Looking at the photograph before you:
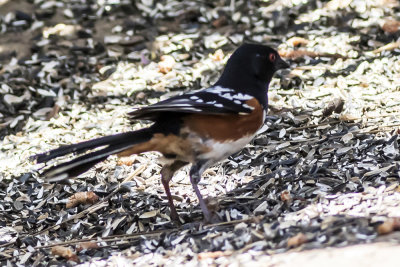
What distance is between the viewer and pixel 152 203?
4.61m

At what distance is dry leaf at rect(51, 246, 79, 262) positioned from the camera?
398 centimetres

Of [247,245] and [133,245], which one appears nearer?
[247,245]

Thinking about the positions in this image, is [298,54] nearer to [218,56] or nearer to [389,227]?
[218,56]

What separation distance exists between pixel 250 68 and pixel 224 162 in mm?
769

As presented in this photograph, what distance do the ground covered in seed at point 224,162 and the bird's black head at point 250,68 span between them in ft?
1.93

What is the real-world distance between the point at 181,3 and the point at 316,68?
195cm

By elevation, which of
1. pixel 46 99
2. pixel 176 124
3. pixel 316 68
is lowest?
pixel 46 99

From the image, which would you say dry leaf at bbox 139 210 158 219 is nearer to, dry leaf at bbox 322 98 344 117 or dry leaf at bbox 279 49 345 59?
dry leaf at bbox 322 98 344 117

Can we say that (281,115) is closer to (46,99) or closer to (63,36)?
(46,99)

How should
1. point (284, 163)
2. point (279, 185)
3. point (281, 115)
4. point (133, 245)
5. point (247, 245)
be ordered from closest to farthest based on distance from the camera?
point (247, 245)
point (133, 245)
point (279, 185)
point (284, 163)
point (281, 115)

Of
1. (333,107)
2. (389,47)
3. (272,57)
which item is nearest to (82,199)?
(272,57)

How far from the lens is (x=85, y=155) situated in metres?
3.86

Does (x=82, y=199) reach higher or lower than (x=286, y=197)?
lower

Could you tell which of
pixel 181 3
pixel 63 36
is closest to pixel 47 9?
pixel 63 36
